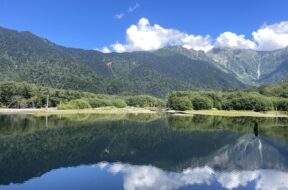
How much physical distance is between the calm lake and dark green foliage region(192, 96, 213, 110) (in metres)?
113

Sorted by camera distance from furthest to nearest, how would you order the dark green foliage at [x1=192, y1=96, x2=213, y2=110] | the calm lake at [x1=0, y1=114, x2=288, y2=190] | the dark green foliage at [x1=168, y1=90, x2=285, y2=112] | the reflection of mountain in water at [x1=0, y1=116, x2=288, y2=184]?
the dark green foliage at [x1=192, y1=96, x2=213, y2=110] → the dark green foliage at [x1=168, y1=90, x2=285, y2=112] → the reflection of mountain in water at [x1=0, y1=116, x2=288, y2=184] → the calm lake at [x1=0, y1=114, x2=288, y2=190]

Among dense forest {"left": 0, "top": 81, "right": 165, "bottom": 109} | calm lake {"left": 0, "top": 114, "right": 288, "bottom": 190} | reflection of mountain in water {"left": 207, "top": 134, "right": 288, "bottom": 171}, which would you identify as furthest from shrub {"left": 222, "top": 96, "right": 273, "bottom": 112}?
reflection of mountain in water {"left": 207, "top": 134, "right": 288, "bottom": 171}

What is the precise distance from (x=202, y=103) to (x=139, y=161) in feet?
475

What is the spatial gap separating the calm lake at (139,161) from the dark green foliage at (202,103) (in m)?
113

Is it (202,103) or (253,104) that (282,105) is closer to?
(253,104)

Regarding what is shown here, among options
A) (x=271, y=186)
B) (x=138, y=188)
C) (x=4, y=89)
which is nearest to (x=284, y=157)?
(x=271, y=186)

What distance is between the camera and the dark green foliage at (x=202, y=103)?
18925 centimetres

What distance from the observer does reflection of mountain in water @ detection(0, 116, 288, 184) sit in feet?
146

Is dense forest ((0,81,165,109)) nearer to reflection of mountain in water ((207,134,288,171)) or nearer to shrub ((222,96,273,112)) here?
shrub ((222,96,273,112))

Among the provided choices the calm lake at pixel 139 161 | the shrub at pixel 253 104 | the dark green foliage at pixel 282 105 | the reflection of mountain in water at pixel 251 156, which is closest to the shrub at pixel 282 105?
the dark green foliage at pixel 282 105

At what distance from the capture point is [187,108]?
189m

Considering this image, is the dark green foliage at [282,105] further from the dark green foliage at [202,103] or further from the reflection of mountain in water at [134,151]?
the reflection of mountain in water at [134,151]

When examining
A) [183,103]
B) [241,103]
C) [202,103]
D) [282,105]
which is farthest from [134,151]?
[282,105]

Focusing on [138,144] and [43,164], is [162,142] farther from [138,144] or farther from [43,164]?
[43,164]
